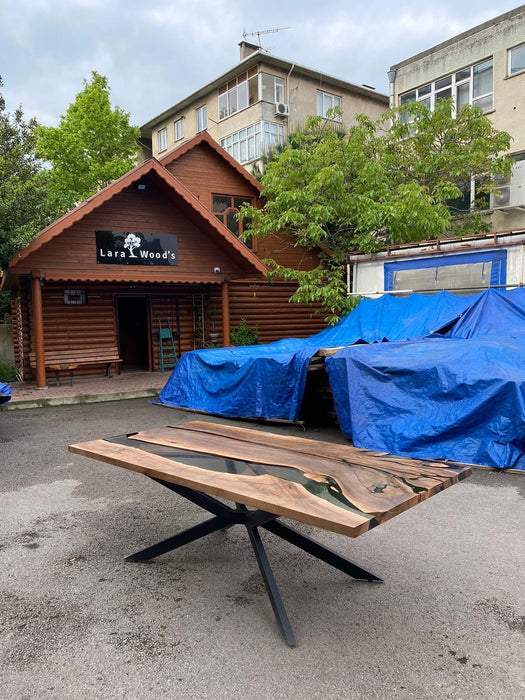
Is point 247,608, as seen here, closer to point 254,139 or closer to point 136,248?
point 136,248

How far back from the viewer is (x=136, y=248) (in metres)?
12.7

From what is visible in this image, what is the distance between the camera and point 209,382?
9711 mm

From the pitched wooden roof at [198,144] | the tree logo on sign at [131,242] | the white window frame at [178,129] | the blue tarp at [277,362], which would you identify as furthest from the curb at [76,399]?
the white window frame at [178,129]

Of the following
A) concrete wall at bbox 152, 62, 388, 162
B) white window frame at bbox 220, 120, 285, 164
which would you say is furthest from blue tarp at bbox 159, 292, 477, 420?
concrete wall at bbox 152, 62, 388, 162

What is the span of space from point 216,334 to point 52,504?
35.6 ft

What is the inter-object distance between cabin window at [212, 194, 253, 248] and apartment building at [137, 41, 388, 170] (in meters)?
9.53

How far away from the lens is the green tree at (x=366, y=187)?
46.2 feet

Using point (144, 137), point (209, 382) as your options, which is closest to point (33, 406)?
point (209, 382)

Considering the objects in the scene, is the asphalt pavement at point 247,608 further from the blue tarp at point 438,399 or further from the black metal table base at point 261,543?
the blue tarp at point 438,399

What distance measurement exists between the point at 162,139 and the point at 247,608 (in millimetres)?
35335

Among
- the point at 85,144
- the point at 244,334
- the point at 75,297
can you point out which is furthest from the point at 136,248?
the point at 85,144

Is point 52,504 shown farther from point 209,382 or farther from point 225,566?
point 209,382

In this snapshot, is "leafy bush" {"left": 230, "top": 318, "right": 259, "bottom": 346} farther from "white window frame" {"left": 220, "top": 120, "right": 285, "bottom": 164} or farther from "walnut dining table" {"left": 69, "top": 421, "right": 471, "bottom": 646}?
"white window frame" {"left": 220, "top": 120, "right": 285, "bottom": 164}

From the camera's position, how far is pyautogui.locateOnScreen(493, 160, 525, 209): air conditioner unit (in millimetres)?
17562
